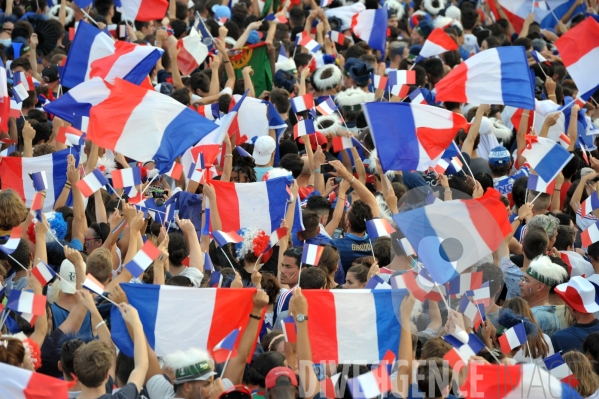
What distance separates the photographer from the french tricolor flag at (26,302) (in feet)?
20.1

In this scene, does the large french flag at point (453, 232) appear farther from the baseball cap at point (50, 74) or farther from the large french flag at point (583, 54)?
the baseball cap at point (50, 74)

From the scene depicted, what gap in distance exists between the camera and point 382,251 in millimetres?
8133

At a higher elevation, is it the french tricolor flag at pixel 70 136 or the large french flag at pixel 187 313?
the large french flag at pixel 187 313

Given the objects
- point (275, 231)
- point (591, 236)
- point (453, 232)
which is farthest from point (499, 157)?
point (453, 232)

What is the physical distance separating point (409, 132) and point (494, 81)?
1.81 m

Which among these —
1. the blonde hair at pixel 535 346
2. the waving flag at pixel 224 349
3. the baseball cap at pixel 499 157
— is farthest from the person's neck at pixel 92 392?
the baseball cap at pixel 499 157

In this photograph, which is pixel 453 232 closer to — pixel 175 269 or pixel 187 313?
pixel 187 313

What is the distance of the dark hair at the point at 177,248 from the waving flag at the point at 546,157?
3.54 metres

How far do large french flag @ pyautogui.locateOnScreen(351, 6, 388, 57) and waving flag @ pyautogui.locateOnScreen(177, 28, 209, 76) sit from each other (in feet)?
8.84

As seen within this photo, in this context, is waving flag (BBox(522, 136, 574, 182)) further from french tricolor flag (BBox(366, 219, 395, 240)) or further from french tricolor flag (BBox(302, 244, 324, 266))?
french tricolor flag (BBox(302, 244, 324, 266))

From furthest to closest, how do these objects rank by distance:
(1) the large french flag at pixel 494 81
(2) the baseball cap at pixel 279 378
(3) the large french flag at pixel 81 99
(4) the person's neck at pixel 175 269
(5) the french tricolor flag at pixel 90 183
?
(1) the large french flag at pixel 494 81
(3) the large french flag at pixel 81 99
(5) the french tricolor flag at pixel 90 183
(4) the person's neck at pixel 175 269
(2) the baseball cap at pixel 279 378

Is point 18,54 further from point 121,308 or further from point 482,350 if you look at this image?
point 482,350

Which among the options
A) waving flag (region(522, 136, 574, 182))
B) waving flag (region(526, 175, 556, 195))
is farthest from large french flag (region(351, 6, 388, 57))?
waving flag (region(526, 175, 556, 195))

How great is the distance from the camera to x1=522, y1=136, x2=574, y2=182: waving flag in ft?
30.7
